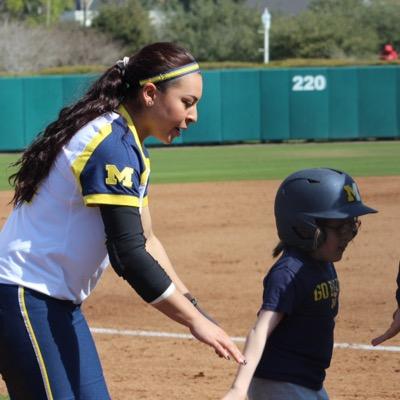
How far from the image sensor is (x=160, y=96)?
3.68 metres

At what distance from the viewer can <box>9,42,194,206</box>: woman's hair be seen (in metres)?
3.64

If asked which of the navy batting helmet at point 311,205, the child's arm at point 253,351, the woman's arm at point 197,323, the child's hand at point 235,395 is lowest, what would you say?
the child's hand at point 235,395

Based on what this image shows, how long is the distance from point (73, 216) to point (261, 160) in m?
18.4

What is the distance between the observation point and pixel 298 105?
2586cm

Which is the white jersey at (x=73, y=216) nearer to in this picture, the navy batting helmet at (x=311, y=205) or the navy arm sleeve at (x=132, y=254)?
the navy arm sleeve at (x=132, y=254)

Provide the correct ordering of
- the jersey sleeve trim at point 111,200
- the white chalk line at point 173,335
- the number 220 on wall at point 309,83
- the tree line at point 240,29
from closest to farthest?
the jersey sleeve trim at point 111,200 < the white chalk line at point 173,335 < the number 220 on wall at point 309,83 < the tree line at point 240,29

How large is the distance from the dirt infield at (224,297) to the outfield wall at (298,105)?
10.0m

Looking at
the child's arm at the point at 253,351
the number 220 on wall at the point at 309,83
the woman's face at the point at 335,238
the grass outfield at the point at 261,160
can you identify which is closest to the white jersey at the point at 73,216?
the child's arm at the point at 253,351

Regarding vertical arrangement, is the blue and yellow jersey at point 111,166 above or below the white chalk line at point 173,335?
above

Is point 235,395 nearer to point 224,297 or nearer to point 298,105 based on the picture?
point 224,297

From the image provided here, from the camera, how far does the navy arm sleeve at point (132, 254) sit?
3453mm

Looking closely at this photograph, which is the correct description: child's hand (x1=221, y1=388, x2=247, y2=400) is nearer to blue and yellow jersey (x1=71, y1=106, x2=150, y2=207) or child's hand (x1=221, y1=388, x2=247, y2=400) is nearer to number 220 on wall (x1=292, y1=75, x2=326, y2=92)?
blue and yellow jersey (x1=71, y1=106, x2=150, y2=207)

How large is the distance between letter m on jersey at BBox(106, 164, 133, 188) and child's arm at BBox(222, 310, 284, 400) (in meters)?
0.71

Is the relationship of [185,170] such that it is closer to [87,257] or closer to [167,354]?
[167,354]
